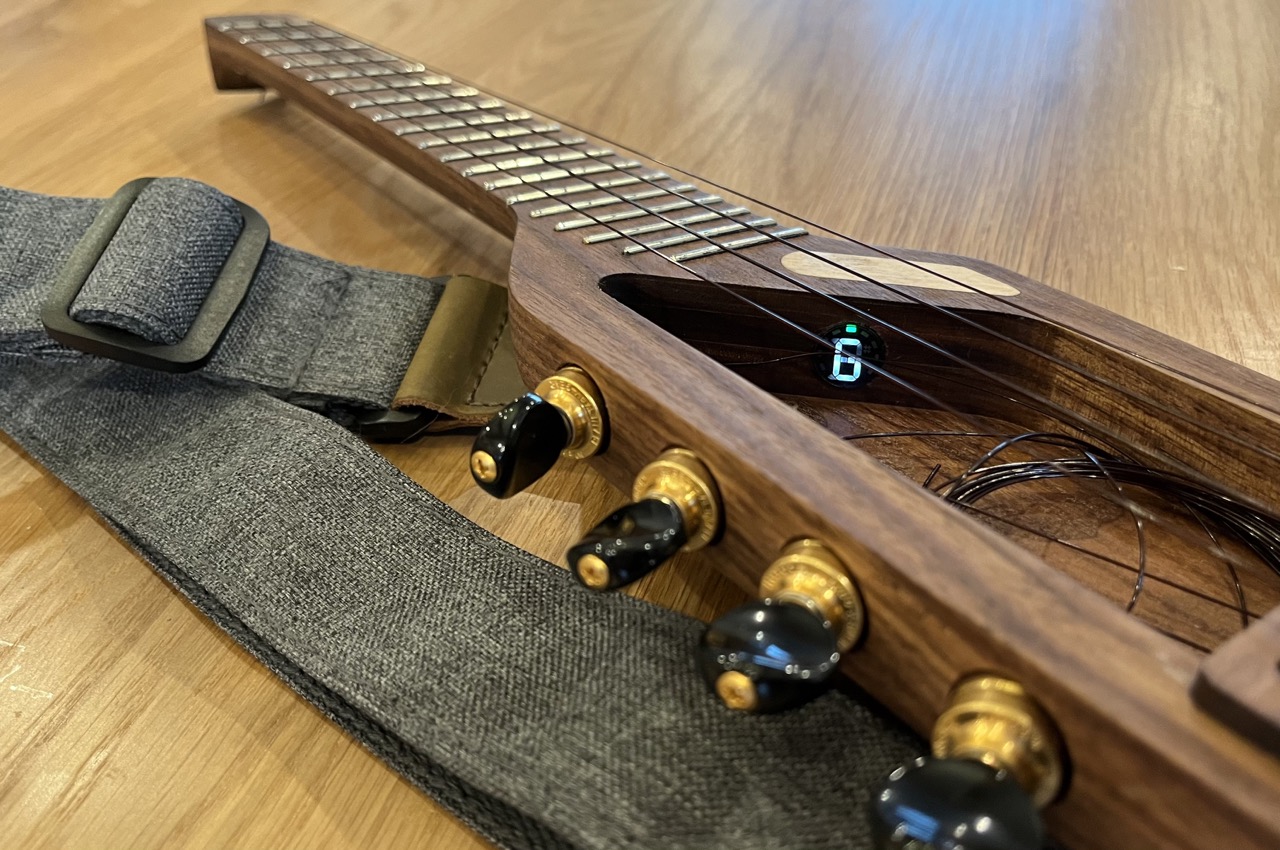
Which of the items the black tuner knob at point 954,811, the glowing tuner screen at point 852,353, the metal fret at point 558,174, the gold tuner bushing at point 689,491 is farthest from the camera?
the metal fret at point 558,174

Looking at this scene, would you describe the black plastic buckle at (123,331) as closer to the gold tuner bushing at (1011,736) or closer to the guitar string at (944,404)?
the guitar string at (944,404)

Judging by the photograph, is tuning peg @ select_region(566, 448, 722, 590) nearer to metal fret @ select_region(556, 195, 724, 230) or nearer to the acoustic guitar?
the acoustic guitar

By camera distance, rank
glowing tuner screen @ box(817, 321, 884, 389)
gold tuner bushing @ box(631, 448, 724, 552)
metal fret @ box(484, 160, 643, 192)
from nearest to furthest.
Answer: gold tuner bushing @ box(631, 448, 724, 552), glowing tuner screen @ box(817, 321, 884, 389), metal fret @ box(484, 160, 643, 192)

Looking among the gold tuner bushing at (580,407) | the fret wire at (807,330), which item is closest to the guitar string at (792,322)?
the fret wire at (807,330)

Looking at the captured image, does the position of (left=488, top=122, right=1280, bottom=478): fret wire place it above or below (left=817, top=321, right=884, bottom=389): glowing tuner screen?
above

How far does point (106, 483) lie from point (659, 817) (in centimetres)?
36

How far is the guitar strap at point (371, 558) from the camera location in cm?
37

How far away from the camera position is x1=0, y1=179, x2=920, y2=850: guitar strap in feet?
1.22

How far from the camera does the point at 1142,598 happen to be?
1.38 feet

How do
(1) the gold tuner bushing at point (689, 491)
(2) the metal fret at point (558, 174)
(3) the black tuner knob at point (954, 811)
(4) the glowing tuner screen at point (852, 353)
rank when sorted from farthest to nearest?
(2) the metal fret at point (558, 174) < (4) the glowing tuner screen at point (852, 353) < (1) the gold tuner bushing at point (689, 491) < (3) the black tuner knob at point (954, 811)

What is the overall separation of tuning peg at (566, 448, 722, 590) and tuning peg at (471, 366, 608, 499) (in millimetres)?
41

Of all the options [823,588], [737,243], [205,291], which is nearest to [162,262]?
[205,291]

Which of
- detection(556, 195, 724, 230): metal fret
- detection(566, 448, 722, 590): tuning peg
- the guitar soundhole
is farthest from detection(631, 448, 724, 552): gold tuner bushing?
detection(556, 195, 724, 230): metal fret

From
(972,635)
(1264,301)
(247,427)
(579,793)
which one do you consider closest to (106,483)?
(247,427)
